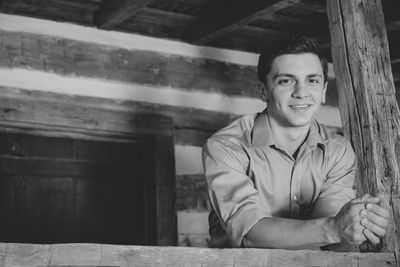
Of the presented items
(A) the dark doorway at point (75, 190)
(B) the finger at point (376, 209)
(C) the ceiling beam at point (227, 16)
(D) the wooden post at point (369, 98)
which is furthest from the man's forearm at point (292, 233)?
(A) the dark doorway at point (75, 190)

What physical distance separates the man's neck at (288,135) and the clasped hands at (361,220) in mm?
656

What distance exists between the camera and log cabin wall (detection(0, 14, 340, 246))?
13.6ft

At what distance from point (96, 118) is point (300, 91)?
2.03 m

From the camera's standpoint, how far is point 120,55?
14.9 ft

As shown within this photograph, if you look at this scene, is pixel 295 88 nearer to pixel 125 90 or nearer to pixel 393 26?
pixel 125 90

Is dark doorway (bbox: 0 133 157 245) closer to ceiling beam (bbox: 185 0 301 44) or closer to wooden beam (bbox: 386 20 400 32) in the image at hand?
ceiling beam (bbox: 185 0 301 44)

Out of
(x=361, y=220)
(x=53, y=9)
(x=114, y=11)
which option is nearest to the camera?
(x=361, y=220)

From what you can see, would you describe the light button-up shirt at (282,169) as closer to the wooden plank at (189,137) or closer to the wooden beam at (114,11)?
the wooden beam at (114,11)

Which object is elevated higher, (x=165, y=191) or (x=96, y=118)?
(x=96, y=118)

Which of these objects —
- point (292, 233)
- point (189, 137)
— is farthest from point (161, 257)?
point (189, 137)

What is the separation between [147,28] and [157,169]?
1112mm

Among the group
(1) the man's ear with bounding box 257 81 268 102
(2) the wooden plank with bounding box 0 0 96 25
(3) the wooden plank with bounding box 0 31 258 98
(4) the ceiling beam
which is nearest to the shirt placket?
(1) the man's ear with bounding box 257 81 268 102

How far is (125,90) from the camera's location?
4.51 m

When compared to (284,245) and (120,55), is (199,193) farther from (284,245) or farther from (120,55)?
(284,245)
